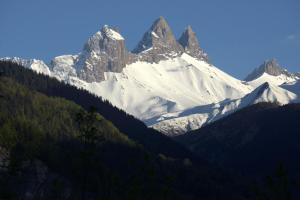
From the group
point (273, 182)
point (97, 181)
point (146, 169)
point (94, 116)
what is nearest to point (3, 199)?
point (97, 181)

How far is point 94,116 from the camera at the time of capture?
147 m

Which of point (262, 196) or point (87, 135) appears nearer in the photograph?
point (87, 135)

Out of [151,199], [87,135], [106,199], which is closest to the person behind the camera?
[87,135]

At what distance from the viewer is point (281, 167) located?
15238cm

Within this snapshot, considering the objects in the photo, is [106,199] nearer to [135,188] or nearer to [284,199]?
[135,188]

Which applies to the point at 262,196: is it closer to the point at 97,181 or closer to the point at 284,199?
the point at 284,199

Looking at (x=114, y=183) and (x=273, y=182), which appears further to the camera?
(x=114, y=183)

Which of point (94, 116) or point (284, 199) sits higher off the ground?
point (94, 116)

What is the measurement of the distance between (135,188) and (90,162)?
60.0 feet

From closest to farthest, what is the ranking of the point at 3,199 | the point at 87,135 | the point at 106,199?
the point at 87,135, the point at 106,199, the point at 3,199

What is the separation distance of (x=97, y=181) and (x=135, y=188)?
104ft

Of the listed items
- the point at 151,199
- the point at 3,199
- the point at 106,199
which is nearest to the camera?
the point at 106,199

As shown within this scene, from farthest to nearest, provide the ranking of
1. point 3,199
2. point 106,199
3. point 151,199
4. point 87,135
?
point 3,199, point 151,199, point 106,199, point 87,135

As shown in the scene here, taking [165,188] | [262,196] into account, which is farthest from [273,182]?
[165,188]
